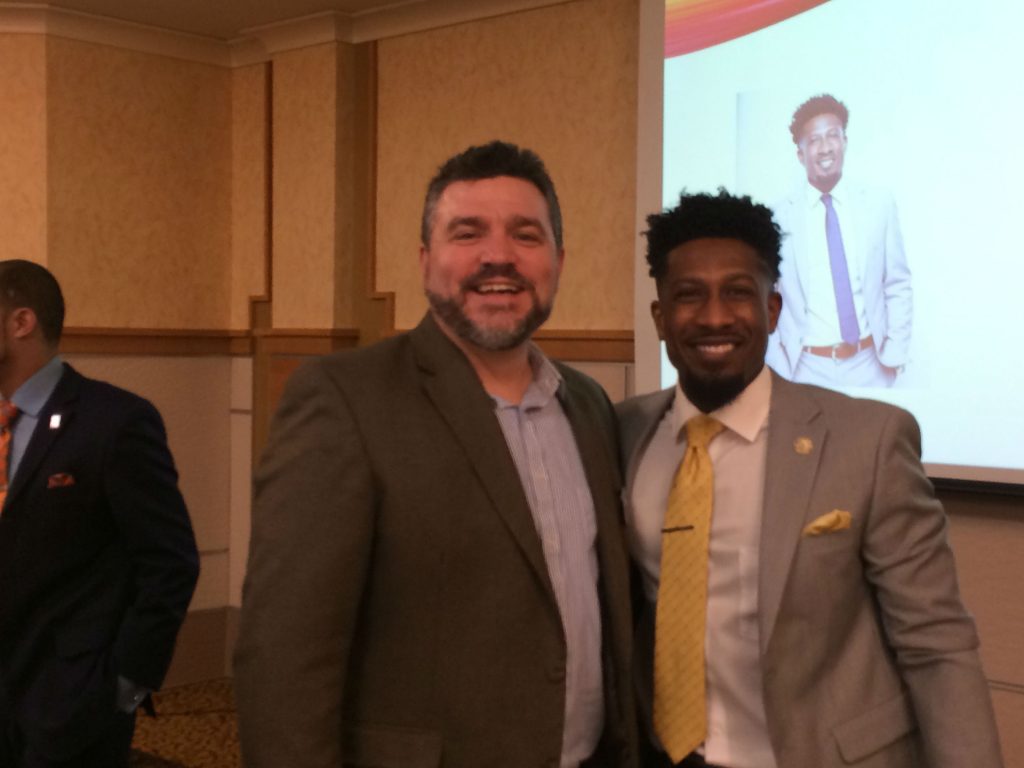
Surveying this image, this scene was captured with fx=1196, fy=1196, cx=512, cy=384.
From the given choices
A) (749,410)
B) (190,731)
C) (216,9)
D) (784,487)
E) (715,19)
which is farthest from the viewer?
(216,9)

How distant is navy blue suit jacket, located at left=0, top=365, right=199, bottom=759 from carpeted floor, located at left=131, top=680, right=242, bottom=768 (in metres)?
1.63

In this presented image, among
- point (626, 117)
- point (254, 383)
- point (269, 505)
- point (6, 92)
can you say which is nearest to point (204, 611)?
point (254, 383)

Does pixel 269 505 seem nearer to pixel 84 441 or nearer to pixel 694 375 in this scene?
pixel 694 375

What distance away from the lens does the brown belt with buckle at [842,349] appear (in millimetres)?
3316

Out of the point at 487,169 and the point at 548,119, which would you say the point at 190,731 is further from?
the point at 487,169

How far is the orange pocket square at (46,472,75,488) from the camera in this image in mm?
2562

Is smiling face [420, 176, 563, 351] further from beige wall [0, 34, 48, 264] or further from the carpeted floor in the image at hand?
beige wall [0, 34, 48, 264]

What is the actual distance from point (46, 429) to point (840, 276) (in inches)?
83.7

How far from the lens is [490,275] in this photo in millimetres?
1822

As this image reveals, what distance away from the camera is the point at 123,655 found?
2545 mm

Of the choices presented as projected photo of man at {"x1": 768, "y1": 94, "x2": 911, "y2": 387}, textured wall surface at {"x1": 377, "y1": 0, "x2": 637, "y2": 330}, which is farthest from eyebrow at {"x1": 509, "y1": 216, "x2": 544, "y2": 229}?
textured wall surface at {"x1": 377, "y1": 0, "x2": 637, "y2": 330}

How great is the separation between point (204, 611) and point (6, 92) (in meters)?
2.38

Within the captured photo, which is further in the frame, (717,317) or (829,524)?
(717,317)

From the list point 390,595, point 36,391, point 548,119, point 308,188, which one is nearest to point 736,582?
point 390,595
